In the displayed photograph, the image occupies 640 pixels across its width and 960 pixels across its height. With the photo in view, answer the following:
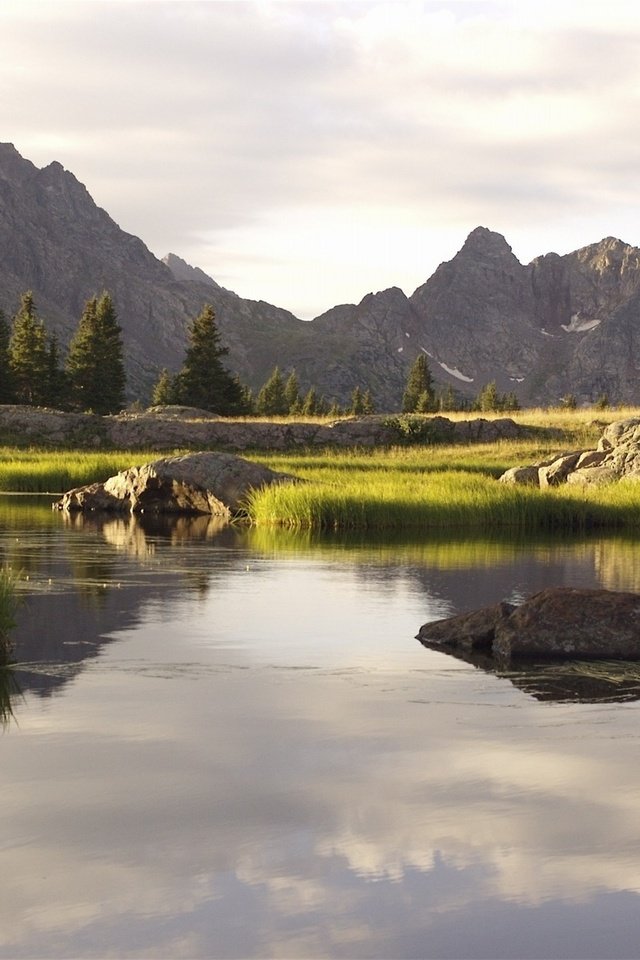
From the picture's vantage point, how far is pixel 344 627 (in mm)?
18312

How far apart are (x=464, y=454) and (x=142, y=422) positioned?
17.6m

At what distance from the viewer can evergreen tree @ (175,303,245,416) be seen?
311ft

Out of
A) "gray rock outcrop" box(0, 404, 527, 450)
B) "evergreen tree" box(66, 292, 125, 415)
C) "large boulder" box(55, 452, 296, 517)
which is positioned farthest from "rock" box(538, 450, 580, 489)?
"evergreen tree" box(66, 292, 125, 415)

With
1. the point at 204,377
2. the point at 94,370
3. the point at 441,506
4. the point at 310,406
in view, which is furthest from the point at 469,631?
the point at 310,406

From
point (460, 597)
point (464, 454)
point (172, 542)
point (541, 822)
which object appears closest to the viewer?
point (541, 822)

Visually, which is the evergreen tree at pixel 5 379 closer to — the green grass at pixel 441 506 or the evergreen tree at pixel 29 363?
the evergreen tree at pixel 29 363

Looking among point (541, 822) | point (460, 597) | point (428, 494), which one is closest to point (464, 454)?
point (428, 494)

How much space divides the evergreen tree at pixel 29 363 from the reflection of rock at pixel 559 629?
83.7 m

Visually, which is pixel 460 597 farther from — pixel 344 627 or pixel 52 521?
pixel 52 521

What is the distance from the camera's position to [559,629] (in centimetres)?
1602

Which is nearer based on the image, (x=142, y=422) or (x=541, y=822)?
(x=541, y=822)

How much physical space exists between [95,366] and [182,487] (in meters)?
62.0

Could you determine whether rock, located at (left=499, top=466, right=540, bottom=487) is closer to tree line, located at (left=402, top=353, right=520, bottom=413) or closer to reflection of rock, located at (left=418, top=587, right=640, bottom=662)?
reflection of rock, located at (left=418, top=587, right=640, bottom=662)

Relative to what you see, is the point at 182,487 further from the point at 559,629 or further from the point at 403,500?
the point at 559,629
